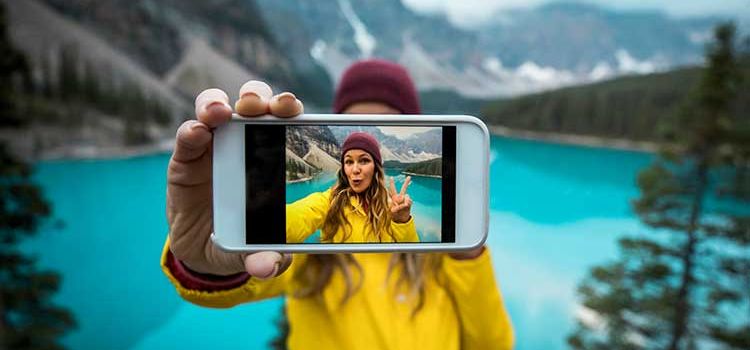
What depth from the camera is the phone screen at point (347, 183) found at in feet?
1.48

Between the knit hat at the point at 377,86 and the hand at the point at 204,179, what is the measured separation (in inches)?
12.7

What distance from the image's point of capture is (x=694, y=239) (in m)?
2.06

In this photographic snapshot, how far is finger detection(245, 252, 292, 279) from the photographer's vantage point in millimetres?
432

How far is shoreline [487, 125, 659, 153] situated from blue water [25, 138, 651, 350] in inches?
7.3

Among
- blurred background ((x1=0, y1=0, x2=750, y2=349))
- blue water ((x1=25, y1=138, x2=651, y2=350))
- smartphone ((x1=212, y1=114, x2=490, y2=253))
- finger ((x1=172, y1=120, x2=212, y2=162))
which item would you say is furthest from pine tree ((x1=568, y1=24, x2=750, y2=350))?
finger ((x1=172, y1=120, x2=212, y2=162))

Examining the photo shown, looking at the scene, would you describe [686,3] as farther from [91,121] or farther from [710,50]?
[91,121]

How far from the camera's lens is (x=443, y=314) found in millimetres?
708

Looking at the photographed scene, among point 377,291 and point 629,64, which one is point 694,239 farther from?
point 629,64

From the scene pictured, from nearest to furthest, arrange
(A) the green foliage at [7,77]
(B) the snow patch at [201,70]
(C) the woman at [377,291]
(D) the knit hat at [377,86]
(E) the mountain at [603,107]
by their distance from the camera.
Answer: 1. (C) the woman at [377,291]
2. (D) the knit hat at [377,86]
3. (A) the green foliage at [7,77]
4. (B) the snow patch at [201,70]
5. (E) the mountain at [603,107]

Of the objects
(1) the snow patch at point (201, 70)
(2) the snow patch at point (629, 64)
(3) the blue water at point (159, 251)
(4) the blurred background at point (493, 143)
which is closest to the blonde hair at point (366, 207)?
(4) the blurred background at point (493, 143)

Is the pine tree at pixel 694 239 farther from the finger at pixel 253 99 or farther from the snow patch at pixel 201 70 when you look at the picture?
the snow patch at pixel 201 70

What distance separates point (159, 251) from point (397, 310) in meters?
3.15

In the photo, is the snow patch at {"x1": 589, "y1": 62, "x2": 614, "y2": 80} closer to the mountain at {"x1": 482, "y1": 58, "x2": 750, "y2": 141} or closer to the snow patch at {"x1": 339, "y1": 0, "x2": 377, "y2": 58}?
the mountain at {"x1": 482, "y1": 58, "x2": 750, "y2": 141}

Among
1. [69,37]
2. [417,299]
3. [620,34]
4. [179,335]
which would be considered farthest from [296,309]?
[620,34]
